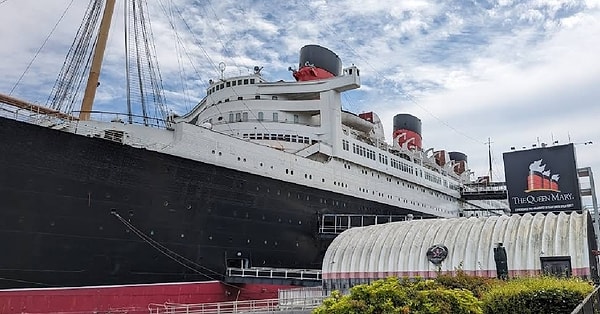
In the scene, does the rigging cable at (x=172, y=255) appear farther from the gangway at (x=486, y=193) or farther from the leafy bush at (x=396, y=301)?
the gangway at (x=486, y=193)

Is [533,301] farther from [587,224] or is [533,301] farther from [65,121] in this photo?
[65,121]

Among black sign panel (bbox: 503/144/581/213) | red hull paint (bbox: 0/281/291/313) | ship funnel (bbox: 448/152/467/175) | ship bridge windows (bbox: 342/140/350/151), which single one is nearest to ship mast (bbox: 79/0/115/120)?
red hull paint (bbox: 0/281/291/313)

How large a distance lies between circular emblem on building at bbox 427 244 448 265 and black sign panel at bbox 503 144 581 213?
16.7 m

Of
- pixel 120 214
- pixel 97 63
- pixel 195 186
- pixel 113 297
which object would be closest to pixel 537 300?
pixel 113 297

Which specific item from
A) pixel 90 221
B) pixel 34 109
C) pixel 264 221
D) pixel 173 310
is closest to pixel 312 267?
pixel 264 221

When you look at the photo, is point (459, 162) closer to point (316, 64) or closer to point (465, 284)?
point (316, 64)

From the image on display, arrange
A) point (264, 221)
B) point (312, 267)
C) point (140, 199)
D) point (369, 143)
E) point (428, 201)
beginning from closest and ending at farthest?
point (140, 199), point (264, 221), point (312, 267), point (369, 143), point (428, 201)

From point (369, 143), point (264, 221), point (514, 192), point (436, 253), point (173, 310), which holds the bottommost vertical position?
point (173, 310)

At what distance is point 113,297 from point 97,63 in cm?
996

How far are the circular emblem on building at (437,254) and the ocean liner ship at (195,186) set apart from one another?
707 centimetres

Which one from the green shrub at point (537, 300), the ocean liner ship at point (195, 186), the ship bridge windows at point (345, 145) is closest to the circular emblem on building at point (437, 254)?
the ocean liner ship at point (195, 186)

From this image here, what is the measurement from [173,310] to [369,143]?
21.4m

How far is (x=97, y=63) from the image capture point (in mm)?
21547

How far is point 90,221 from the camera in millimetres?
17953
